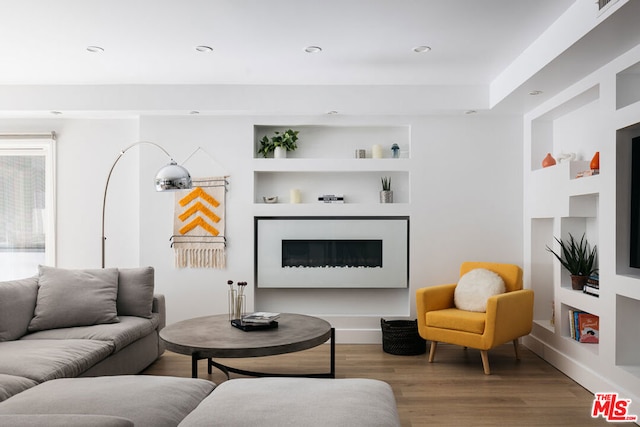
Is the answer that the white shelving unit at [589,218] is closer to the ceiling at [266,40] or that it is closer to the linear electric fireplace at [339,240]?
the ceiling at [266,40]

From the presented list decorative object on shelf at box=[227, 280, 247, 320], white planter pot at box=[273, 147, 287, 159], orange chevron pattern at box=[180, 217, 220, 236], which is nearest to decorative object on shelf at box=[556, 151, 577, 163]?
white planter pot at box=[273, 147, 287, 159]

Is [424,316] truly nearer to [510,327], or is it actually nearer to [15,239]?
[510,327]

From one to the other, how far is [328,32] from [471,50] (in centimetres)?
122

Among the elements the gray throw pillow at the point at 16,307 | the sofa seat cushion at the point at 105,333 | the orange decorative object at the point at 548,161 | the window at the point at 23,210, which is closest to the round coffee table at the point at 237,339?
the sofa seat cushion at the point at 105,333

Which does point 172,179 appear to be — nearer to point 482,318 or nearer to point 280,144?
point 280,144

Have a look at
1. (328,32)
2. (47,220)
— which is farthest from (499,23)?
(47,220)

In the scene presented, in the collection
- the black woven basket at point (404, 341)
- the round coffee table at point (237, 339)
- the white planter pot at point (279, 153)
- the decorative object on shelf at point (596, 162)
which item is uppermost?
the white planter pot at point (279, 153)

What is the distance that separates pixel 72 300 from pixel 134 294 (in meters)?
0.51

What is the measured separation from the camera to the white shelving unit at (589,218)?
3461mm

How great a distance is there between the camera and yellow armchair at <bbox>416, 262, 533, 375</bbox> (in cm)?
412

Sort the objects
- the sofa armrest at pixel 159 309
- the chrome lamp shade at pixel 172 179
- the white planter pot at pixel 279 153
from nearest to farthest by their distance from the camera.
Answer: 1. the chrome lamp shade at pixel 172 179
2. the sofa armrest at pixel 159 309
3. the white planter pot at pixel 279 153

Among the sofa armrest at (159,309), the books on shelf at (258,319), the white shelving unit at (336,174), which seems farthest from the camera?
the white shelving unit at (336,174)

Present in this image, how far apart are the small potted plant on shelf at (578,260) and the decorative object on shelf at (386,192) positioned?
1.71m

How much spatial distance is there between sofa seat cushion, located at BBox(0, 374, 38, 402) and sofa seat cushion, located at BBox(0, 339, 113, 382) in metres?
0.07
